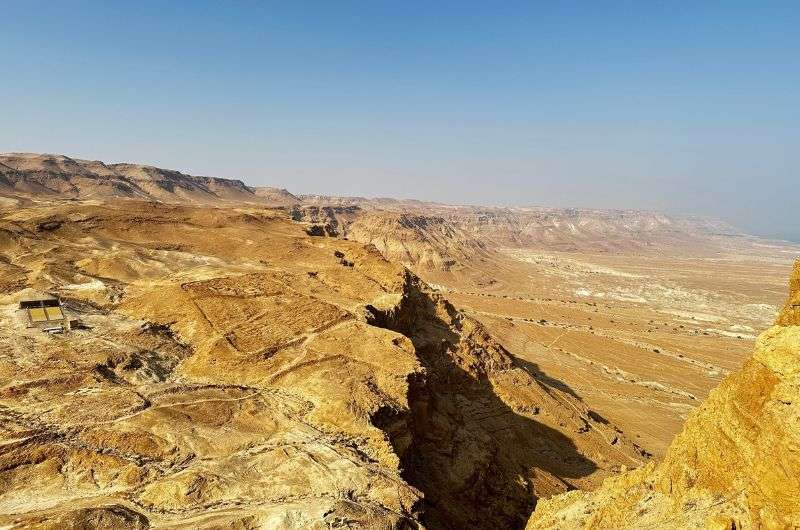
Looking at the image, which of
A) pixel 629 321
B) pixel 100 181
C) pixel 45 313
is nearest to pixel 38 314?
pixel 45 313

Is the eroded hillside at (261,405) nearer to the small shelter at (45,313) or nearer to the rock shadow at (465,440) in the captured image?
the rock shadow at (465,440)

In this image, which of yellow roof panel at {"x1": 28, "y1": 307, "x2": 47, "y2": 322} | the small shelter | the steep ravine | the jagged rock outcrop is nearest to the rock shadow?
the steep ravine

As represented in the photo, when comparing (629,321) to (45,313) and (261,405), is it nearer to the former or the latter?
(261,405)

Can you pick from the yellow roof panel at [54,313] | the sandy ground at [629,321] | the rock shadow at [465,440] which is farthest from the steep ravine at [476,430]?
the yellow roof panel at [54,313]

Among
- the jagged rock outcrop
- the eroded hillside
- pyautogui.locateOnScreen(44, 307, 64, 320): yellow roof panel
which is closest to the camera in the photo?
the eroded hillside

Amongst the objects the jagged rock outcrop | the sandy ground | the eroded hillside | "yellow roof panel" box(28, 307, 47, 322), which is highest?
the jagged rock outcrop

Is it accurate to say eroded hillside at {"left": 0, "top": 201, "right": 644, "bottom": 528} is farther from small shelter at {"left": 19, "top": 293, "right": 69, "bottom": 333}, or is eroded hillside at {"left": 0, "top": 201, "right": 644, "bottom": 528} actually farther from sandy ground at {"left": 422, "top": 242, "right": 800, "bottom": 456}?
sandy ground at {"left": 422, "top": 242, "right": 800, "bottom": 456}
